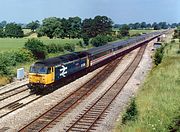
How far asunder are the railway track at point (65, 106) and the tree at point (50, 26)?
90849 mm

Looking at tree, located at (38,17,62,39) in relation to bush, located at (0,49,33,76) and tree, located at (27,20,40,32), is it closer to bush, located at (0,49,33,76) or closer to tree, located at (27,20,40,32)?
tree, located at (27,20,40,32)

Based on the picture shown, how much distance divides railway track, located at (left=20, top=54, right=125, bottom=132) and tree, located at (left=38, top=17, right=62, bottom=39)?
298ft

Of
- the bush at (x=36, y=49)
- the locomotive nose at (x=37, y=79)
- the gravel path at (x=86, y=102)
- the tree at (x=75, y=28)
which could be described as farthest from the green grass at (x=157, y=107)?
the tree at (x=75, y=28)

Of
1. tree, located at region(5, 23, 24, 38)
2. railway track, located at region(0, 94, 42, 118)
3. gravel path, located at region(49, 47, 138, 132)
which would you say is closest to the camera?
gravel path, located at region(49, 47, 138, 132)

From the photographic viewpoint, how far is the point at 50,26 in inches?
5113

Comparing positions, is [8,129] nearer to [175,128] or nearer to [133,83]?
[175,128]

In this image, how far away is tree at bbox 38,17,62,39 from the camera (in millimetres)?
129500

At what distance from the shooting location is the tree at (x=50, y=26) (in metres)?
130

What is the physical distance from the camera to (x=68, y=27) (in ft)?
432

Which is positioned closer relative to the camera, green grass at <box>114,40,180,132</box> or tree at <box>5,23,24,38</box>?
green grass at <box>114,40,180,132</box>

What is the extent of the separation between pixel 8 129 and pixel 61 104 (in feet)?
22.1

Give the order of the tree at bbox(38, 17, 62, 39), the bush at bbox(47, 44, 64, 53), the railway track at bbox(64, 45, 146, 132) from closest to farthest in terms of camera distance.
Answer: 1. the railway track at bbox(64, 45, 146, 132)
2. the bush at bbox(47, 44, 64, 53)
3. the tree at bbox(38, 17, 62, 39)

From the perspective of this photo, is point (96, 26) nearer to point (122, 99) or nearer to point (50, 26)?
point (50, 26)

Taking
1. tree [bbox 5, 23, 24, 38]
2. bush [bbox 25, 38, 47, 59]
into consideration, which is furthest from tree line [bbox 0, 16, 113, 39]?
bush [bbox 25, 38, 47, 59]
